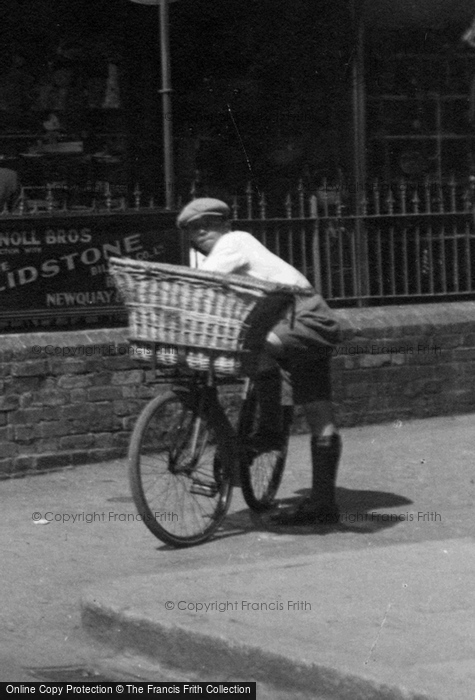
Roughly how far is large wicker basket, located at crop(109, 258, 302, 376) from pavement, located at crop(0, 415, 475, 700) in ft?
2.98

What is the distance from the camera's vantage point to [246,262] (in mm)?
7016

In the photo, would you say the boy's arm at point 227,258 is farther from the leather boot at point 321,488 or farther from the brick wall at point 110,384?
the brick wall at point 110,384

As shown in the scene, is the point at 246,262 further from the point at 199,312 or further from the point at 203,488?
the point at 203,488

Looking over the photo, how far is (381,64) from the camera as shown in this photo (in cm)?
1273

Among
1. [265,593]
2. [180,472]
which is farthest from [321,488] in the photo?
[265,593]

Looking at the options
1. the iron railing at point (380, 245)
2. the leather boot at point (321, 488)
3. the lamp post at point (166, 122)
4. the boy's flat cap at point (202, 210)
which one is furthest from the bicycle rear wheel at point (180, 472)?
the iron railing at point (380, 245)

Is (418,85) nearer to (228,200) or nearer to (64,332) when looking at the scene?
(228,200)

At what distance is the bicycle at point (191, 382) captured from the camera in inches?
257

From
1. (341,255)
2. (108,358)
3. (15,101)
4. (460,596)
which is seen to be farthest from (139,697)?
(15,101)

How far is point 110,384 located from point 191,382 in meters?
2.40

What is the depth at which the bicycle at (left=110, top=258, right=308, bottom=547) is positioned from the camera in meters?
6.52

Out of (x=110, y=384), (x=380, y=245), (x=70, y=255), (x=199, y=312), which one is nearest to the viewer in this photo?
(x=199, y=312)

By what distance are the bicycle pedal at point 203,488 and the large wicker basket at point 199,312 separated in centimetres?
60

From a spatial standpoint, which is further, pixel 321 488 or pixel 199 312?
pixel 321 488
